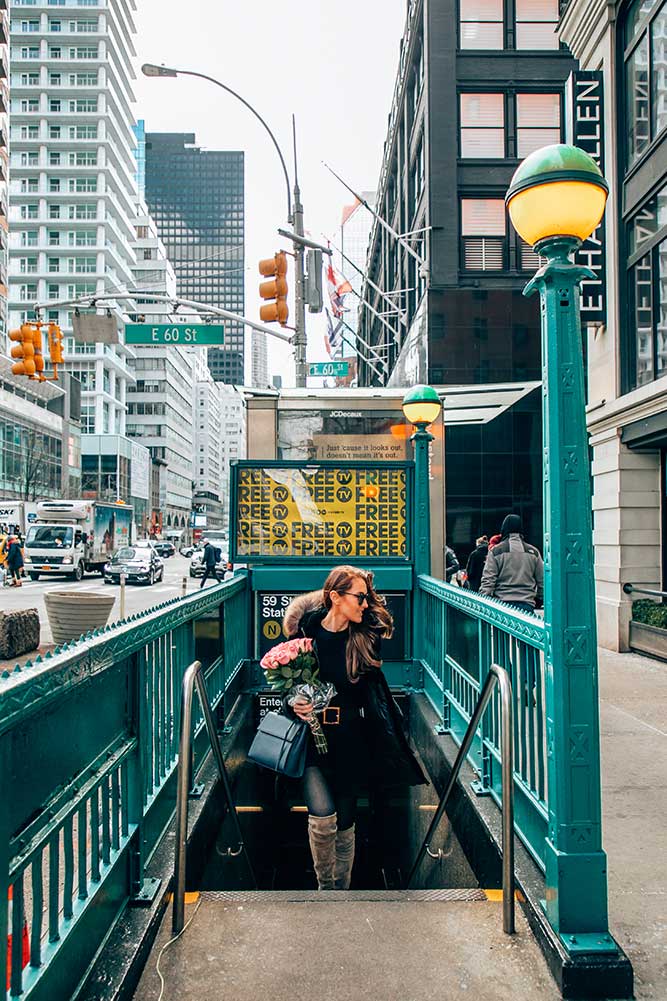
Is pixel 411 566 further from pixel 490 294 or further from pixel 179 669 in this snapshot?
pixel 490 294

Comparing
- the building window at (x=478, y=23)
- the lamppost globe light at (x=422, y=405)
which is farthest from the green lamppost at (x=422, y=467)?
the building window at (x=478, y=23)

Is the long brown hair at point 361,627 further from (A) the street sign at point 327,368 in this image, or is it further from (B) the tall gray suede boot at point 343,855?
(A) the street sign at point 327,368

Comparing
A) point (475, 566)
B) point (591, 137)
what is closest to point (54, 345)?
point (475, 566)

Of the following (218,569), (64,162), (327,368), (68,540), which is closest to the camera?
(327,368)

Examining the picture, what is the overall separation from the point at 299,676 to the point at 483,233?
2567 cm

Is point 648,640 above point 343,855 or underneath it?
above

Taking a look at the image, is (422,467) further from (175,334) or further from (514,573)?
(175,334)

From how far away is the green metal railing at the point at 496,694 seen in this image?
3.82 m

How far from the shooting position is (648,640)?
38.6 feet

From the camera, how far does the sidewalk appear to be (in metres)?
3.34

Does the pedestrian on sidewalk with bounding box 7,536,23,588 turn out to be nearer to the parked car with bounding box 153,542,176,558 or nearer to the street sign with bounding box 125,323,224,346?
the street sign with bounding box 125,323,224,346

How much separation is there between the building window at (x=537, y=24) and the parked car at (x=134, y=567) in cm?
2553

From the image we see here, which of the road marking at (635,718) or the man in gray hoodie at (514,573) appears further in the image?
the man in gray hoodie at (514,573)

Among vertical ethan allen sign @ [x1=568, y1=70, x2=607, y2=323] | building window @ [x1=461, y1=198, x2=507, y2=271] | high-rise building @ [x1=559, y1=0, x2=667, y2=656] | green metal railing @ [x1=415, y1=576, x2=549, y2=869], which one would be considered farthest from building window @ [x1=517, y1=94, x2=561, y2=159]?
green metal railing @ [x1=415, y1=576, x2=549, y2=869]
